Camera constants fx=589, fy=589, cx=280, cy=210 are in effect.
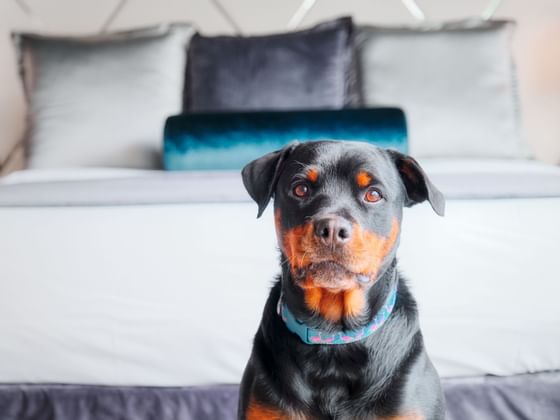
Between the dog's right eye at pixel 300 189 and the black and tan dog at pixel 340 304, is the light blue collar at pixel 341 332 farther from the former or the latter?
the dog's right eye at pixel 300 189

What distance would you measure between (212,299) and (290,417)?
330 mm

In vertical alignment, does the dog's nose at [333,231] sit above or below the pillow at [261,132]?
below

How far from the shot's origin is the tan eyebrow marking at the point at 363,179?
0.85m

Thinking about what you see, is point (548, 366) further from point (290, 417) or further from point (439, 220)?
point (290, 417)

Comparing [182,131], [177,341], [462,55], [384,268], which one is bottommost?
[177,341]

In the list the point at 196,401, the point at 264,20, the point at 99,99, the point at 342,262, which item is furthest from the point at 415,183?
the point at 264,20

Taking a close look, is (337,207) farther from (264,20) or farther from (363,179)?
(264,20)

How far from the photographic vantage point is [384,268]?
836 millimetres

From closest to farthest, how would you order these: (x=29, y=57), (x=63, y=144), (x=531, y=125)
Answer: (x=63, y=144), (x=29, y=57), (x=531, y=125)

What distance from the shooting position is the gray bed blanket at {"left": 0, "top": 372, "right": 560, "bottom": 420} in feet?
3.73

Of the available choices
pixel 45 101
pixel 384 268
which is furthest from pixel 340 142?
pixel 45 101

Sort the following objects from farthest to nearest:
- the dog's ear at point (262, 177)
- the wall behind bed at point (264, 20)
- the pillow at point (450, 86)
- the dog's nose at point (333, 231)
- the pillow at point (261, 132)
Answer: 1. the wall behind bed at point (264, 20)
2. the pillow at point (450, 86)
3. the pillow at point (261, 132)
4. the dog's ear at point (262, 177)
5. the dog's nose at point (333, 231)

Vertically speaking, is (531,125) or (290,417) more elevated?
(531,125)

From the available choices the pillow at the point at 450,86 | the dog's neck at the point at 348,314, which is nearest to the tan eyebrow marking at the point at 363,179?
the dog's neck at the point at 348,314
